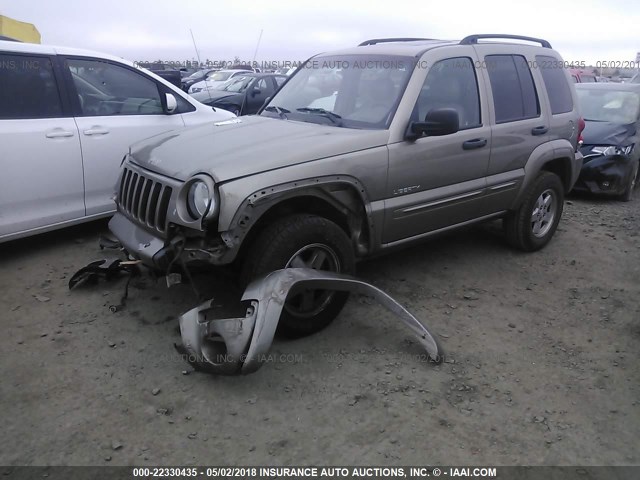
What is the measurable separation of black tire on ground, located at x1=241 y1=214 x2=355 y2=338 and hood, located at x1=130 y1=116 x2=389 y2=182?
15.9 inches

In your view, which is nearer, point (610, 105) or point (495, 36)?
point (495, 36)

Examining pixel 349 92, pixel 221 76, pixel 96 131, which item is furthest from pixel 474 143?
pixel 221 76

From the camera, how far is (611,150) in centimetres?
740

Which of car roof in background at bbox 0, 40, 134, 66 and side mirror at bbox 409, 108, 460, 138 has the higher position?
car roof in background at bbox 0, 40, 134, 66

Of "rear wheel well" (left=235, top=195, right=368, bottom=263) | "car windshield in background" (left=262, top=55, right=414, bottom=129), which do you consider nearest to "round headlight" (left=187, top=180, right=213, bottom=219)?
"rear wheel well" (left=235, top=195, right=368, bottom=263)

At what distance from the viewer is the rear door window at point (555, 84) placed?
16.7 ft

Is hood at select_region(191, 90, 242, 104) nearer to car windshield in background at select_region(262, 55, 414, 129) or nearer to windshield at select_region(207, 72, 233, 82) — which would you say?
windshield at select_region(207, 72, 233, 82)

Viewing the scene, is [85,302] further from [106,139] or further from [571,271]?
[571,271]

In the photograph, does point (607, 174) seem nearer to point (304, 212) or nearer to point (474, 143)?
point (474, 143)

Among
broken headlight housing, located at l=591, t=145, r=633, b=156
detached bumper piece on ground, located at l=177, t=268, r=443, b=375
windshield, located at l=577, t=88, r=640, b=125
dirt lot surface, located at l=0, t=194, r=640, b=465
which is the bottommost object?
dirt lot surface, located at l=0, t=194, r=640, b=465

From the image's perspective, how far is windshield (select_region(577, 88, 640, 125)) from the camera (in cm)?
812

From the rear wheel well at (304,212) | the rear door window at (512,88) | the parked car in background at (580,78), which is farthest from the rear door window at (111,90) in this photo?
the parked car in background at (580,78)

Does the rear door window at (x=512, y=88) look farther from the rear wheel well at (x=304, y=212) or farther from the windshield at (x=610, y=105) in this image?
the windshield at (x=610, y=105)

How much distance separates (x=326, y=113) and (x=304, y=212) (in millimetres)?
969
